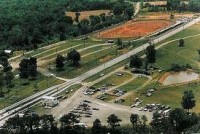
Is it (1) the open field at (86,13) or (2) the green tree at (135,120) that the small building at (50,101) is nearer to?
(2) the green tree at (135,120)

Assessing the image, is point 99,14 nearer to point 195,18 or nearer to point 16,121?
point 195,18

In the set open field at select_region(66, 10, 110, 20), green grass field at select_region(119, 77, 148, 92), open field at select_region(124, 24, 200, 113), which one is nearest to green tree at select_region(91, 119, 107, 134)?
open field at select_region(124, 24, 200, 113)

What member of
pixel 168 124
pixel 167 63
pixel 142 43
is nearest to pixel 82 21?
pixel 142 43

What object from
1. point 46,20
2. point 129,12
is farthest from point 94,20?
point 46,20

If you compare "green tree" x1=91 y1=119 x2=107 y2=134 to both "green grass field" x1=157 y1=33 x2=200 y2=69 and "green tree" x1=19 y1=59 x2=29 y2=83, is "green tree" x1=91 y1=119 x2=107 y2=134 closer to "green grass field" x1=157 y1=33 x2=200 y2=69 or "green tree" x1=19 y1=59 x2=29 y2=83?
"green tree" x1=19 y1=59 x2=29 y2=83

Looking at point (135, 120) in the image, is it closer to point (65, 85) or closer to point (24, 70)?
point (65, 85)

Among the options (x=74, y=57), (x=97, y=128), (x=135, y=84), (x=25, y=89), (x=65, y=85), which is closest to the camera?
(x=97, y=128)
